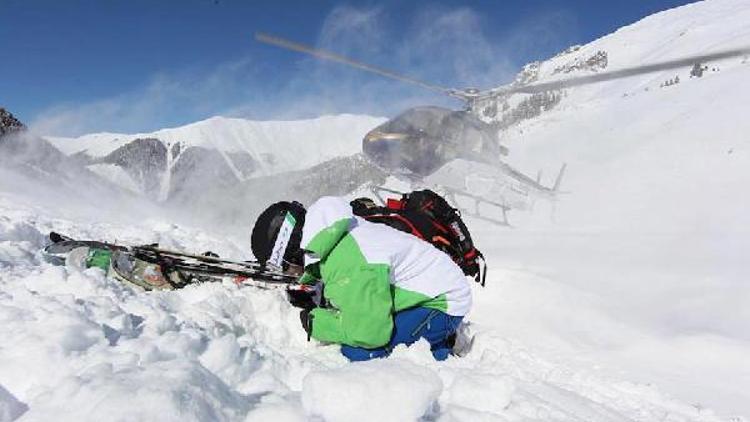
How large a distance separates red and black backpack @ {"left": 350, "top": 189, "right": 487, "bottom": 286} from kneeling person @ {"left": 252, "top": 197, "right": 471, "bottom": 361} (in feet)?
1.89

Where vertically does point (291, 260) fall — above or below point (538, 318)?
above

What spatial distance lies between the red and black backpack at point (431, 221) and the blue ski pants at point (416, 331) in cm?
78

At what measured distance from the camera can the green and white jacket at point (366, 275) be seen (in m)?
3.71

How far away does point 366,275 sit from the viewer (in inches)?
145

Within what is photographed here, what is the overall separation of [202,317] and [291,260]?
71 centimetres

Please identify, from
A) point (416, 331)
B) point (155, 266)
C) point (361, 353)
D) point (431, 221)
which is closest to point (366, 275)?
point (361, 353)

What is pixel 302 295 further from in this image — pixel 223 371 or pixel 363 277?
pixel 223 371

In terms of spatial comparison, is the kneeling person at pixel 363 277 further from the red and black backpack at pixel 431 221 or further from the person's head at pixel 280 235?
the red and black backpack at pixel 431 221

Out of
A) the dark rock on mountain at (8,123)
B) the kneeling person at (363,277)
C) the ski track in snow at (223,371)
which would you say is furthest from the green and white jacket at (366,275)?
the dark rock on mountain at (8,123)

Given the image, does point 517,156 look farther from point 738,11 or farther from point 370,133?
point 738,11

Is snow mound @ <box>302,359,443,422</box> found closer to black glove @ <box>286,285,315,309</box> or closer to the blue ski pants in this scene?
the blue ski pants

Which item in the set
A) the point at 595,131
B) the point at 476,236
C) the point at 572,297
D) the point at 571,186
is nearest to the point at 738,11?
the point at 595,131

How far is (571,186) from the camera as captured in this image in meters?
23.9

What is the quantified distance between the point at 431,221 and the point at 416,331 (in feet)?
3.50
